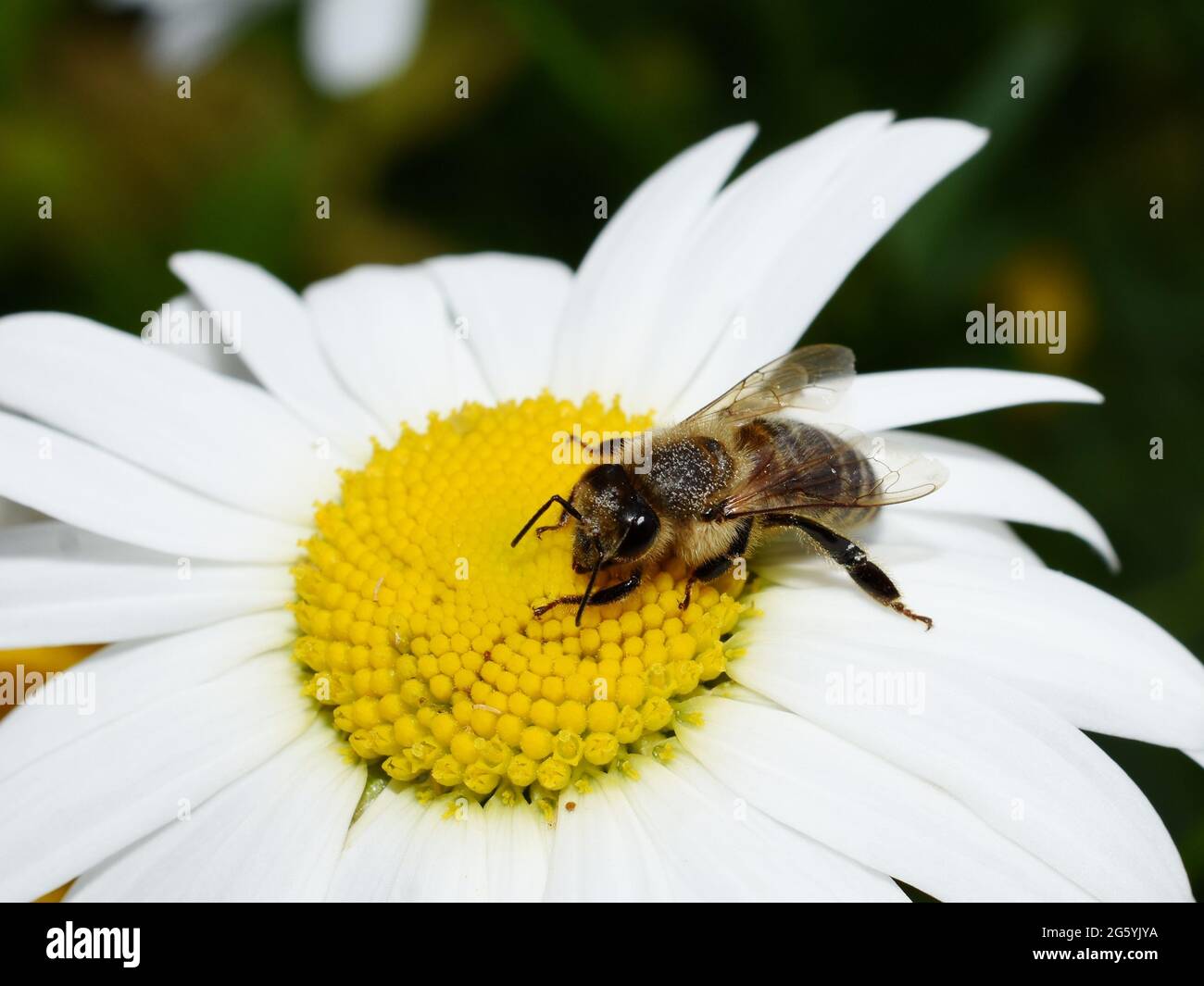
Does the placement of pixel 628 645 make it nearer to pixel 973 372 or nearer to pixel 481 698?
pixel 481 698

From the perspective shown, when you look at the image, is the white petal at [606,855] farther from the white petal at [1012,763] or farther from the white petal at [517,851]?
the white petal at [1012,763]

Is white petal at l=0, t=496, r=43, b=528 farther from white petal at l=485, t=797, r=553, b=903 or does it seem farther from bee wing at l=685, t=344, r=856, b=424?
bee wing at l=685, t=344, r=856, b=424

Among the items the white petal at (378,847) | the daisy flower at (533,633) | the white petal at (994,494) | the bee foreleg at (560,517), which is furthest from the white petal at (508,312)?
the white petal at (378,847)

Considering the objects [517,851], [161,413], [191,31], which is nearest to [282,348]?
[161,413]

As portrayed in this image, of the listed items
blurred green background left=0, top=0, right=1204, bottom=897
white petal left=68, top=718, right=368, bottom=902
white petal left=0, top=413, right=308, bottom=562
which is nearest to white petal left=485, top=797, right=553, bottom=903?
white petal left=68, top=718, right=368, bottom=902

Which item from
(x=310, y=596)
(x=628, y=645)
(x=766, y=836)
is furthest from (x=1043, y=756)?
(x=310, y=596)

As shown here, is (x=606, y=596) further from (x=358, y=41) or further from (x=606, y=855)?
(x=358, y=41)
